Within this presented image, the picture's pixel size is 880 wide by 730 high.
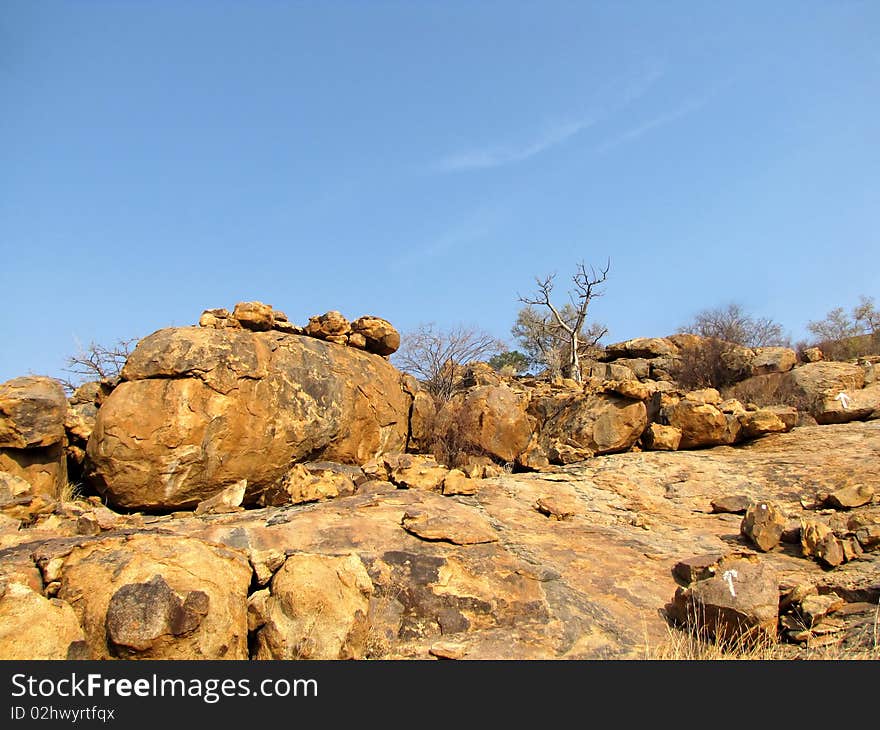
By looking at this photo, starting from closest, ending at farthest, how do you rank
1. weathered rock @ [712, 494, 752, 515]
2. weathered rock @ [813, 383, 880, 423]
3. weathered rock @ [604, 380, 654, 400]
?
weathered rock @ [712, 494, 752, 515] < weathered rock @ [604, 380, 654, 400] < weathered rock @ [813, 383, 880, 423]

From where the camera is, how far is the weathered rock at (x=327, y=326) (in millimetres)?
10461

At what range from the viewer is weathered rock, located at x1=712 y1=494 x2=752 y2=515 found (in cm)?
756

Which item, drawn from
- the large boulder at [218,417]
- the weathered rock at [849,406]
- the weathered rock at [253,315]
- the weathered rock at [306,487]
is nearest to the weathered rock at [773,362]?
the weathered rock at [849,406]

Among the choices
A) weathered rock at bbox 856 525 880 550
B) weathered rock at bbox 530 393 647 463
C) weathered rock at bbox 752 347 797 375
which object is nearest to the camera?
weathered rock at bbox 856 525 880 550

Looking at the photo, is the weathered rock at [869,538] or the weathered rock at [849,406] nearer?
the weathered rock at [869,538]

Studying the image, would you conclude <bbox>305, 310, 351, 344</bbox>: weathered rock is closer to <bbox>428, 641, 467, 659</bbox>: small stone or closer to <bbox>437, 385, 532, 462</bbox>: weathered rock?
<bbox>437, 385, 532, 462</bbox>: weathered rock

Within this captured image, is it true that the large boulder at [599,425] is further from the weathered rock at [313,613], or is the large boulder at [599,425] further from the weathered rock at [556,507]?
the weathered rock at [313,613]

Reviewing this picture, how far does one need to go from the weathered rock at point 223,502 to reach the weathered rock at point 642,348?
589 inches

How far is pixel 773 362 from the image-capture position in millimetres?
14359

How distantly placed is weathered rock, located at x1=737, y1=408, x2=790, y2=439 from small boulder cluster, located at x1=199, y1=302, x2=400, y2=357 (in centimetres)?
620

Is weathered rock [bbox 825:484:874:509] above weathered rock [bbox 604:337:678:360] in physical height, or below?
below

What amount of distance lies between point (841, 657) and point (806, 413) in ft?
29.9

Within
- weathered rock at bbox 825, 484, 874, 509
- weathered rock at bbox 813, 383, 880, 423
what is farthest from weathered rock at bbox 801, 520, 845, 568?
weathered rock at bbox 813, 383, 880, 423
